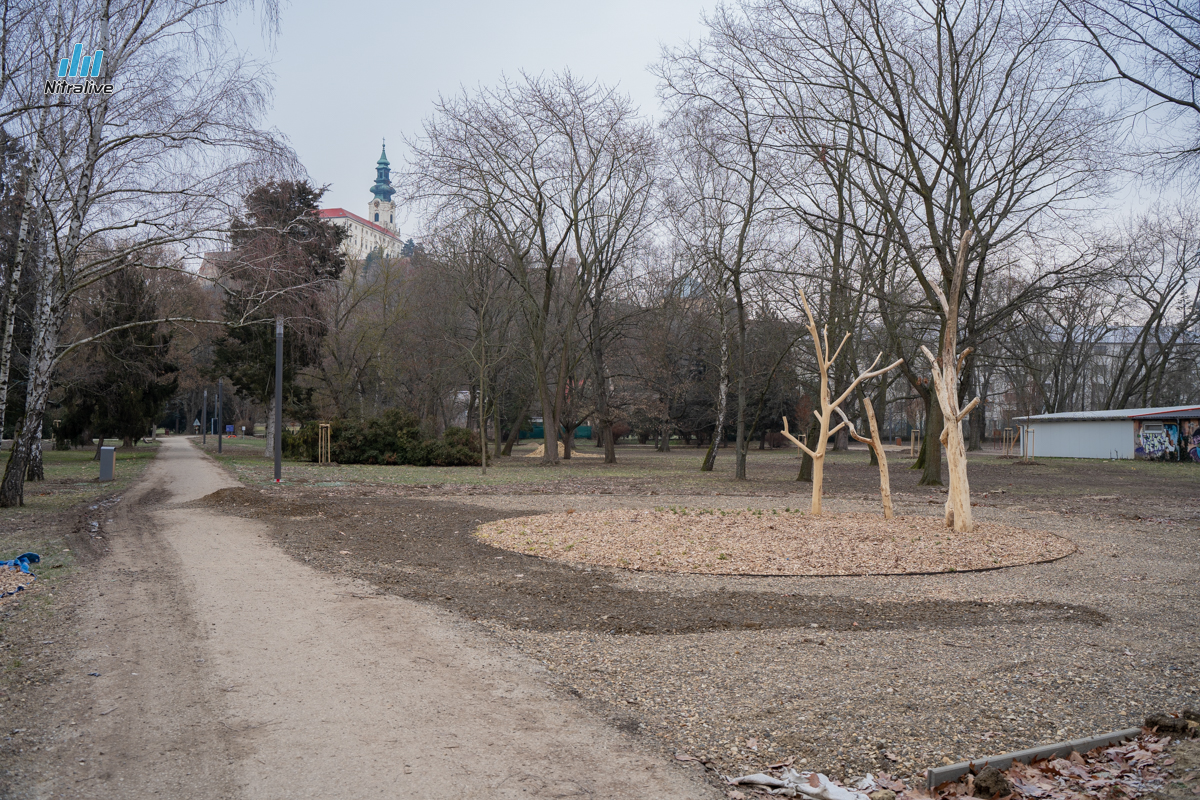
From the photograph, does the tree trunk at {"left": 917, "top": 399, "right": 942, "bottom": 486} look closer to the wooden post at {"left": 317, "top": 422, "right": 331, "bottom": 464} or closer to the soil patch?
the soil patch

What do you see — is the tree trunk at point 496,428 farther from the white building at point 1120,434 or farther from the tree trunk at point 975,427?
the tree trunk at point 975,427

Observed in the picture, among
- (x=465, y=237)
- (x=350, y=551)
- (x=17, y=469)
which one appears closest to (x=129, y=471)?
(x=17, y=469)

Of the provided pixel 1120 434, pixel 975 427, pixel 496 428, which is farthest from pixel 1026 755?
pixel 975 427

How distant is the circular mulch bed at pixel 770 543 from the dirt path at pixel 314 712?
327 centimetres

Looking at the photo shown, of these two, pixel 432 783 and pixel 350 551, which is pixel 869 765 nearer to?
pixel 432 783

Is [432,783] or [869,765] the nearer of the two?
[432,783]

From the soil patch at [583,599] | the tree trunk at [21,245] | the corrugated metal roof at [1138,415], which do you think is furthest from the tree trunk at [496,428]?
the corrugated metal roof at [1138,415]

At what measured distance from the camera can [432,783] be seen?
326 centimetres

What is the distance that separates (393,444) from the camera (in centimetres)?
3092

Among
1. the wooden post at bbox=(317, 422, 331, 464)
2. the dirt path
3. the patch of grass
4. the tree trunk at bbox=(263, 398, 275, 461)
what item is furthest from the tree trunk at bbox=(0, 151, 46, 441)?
the tree trunk at bbox=(263, 398, 275, 461)

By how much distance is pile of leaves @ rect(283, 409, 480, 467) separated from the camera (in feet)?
100

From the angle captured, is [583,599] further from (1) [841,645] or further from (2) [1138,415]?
(2) [1138,415]

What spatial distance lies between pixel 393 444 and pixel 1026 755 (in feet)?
95.6

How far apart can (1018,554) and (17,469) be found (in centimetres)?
1501
